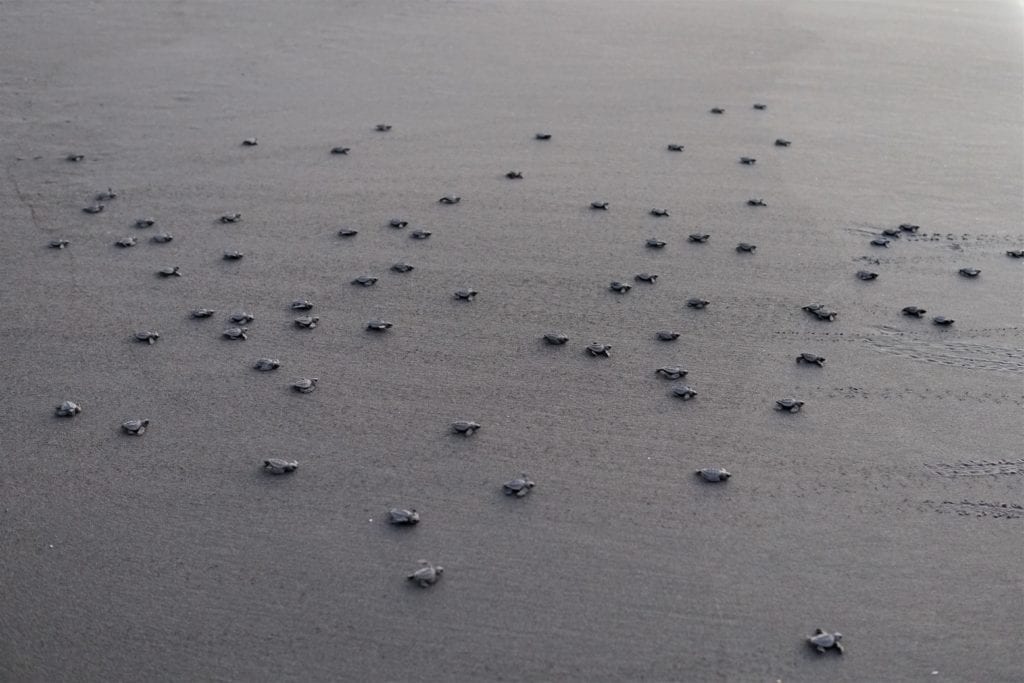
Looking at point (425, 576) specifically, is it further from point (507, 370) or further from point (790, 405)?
point (790, 405)

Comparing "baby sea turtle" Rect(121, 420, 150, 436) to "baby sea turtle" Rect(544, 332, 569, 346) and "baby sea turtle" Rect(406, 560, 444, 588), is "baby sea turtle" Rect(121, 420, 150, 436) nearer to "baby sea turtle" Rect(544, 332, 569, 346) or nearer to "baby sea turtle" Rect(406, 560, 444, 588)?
"baby sea turtle" Rect(406, 560, 444, 588)

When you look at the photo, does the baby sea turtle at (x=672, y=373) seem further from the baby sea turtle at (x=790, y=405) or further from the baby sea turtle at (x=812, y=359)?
the baby sea turtle at (x=812, y=359)

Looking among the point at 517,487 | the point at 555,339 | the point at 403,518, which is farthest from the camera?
the point at 555,339

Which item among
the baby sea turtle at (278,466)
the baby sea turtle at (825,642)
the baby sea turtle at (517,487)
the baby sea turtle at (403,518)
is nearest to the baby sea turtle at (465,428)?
the baby sea turtle at (517,487)

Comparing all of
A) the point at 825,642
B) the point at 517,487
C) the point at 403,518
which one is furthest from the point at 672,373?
the point at 825,642

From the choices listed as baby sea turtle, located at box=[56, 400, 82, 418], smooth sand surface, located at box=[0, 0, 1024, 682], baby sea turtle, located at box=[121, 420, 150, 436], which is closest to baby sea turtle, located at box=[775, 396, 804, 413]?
smooth sand surface, located at box=[0, 0, 1024, 682]

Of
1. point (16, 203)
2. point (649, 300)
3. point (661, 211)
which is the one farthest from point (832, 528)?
point (16, 203)
